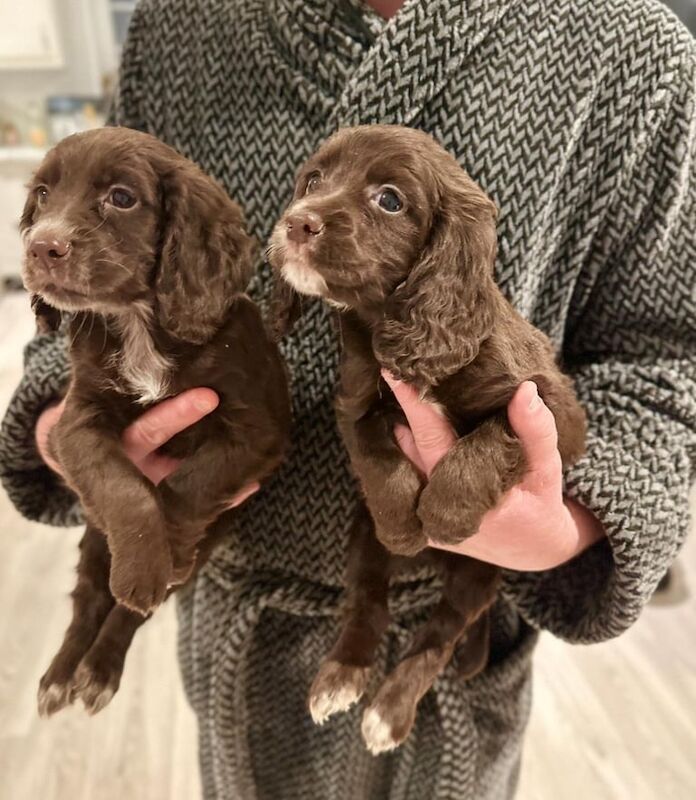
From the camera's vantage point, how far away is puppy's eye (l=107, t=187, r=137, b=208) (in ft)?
3.73

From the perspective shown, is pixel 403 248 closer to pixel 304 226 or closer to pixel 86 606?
pixel 304 226

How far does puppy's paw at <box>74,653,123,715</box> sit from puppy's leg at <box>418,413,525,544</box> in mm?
595

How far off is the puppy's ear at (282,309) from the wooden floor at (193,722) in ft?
7.24

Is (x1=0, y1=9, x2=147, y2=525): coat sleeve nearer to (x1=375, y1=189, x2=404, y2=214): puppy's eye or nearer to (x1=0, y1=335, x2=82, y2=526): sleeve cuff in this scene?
(x1=0, y1=335, x2=82, y2=526): sleeve cuff

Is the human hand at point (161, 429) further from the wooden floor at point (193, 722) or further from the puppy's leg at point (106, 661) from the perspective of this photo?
the wooden floor at point (193, 722)

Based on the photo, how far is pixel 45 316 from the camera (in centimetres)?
124

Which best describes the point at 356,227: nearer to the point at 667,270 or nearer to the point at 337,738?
the point at 667,270

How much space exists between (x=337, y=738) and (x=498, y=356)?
0.93m

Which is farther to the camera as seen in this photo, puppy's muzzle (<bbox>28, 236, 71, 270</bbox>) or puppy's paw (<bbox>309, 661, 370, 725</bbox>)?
puppy's paw (<bbox>309, 661, 370, 725</bbox>)

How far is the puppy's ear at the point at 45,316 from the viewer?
122cm

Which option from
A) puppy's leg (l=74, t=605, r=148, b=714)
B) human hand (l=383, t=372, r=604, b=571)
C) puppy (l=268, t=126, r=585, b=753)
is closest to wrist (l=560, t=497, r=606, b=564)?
human hand (l=383, t=372, r=604, b=571)

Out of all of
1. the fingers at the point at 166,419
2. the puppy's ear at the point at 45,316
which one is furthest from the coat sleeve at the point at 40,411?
the fingers at the point at 166,419

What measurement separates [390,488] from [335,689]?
1.22 feet

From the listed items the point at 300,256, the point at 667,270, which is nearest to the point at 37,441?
the point at 300,256
